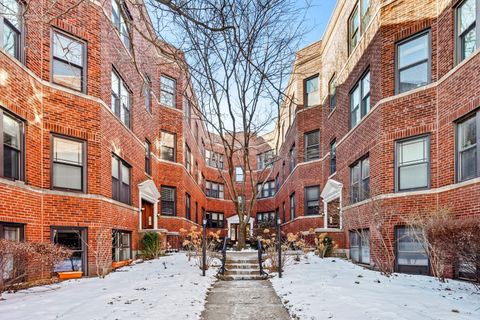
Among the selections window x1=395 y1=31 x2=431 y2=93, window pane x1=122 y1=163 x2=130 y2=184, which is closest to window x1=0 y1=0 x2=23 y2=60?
window pane x1=122 y1=163 x2=130 y2=184

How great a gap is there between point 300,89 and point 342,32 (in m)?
5.11

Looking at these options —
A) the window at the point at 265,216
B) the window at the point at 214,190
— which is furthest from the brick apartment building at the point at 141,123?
the window at the point at 214,190

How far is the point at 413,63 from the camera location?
1012 cm

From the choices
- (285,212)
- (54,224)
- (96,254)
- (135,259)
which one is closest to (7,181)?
(54,224)

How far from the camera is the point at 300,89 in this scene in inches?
784

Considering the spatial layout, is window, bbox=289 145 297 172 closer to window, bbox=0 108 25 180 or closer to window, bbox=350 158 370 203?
window, bbox=350 158 370 203

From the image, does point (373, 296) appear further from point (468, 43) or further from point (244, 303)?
point (468, 43)

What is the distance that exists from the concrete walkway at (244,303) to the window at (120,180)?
207 inches

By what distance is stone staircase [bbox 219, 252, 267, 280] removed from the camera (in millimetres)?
10078

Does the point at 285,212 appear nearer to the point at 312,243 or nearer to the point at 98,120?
the point at 312,243

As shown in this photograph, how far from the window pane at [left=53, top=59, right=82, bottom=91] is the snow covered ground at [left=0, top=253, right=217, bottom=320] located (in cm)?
542

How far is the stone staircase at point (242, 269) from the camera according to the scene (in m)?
10.1

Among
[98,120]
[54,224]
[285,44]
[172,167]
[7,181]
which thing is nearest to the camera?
[7,181]

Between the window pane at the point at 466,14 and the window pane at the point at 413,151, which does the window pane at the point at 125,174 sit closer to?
the window pane at the point at 413,151
